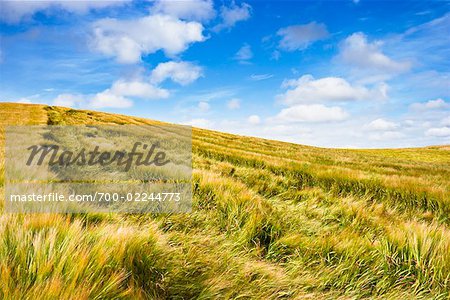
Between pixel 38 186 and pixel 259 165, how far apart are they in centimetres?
892

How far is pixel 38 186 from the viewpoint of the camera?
3676 millimetres

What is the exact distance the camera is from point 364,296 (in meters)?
2.68

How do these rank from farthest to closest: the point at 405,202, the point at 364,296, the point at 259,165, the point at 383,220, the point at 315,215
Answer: the point at 259,165 → the point at 405,202 → the point at 315,215 → the point at 383,220 → the point at 364,296

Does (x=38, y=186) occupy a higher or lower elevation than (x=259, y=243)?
higher

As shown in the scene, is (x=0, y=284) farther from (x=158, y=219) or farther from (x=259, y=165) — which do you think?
(x=259, y=165)

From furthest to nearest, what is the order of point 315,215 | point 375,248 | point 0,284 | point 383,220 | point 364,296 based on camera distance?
point 315,215
point 383,220
point 375,248
point 364,296
point 0,284

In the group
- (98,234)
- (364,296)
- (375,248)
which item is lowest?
(364,296)

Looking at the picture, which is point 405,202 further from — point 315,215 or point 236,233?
point 236,233

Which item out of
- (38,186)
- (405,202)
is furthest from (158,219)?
(405,202)

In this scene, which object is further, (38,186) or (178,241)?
(38,186)

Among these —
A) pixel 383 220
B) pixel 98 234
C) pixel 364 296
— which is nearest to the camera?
pixel 98 234

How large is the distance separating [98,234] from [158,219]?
150 centimetres

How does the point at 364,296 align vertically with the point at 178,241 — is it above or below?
below

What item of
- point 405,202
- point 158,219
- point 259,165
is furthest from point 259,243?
point 259,165
